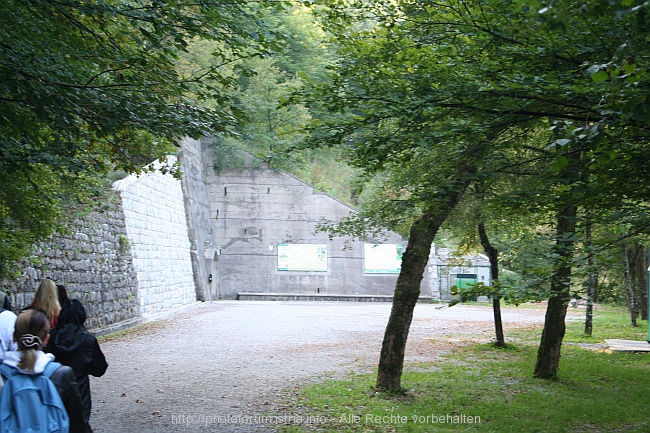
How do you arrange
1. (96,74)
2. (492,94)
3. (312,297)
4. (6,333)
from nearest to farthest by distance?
(6,333), (492,94), (96,74), (312,297)

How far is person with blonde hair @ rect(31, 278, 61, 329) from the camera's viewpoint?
5.92 meters

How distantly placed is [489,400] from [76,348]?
23.5 feet

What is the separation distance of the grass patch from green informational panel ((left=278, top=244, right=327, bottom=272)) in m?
23.6

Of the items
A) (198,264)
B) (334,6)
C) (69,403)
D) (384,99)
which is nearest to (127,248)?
(198,264)

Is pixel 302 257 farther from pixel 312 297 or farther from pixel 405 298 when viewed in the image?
pixel 405 298

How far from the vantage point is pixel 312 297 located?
38594 millimetres

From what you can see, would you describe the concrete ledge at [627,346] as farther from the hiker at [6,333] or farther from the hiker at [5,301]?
the hiker at [6,333]

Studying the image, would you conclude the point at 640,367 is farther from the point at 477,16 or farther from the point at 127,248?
the point at 127,248

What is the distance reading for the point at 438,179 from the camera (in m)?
8.39

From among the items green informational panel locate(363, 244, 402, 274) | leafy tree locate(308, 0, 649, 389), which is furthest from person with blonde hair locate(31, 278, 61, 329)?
green informational panel locate(363, 244, 402, 274)

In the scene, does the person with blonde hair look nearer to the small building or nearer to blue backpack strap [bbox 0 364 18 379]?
blue backpack strap [bbox 0 364 18 379]

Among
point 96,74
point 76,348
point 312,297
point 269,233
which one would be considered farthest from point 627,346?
point 269,233

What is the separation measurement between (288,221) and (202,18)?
1242 inches

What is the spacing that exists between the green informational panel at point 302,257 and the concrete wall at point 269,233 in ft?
0.85
